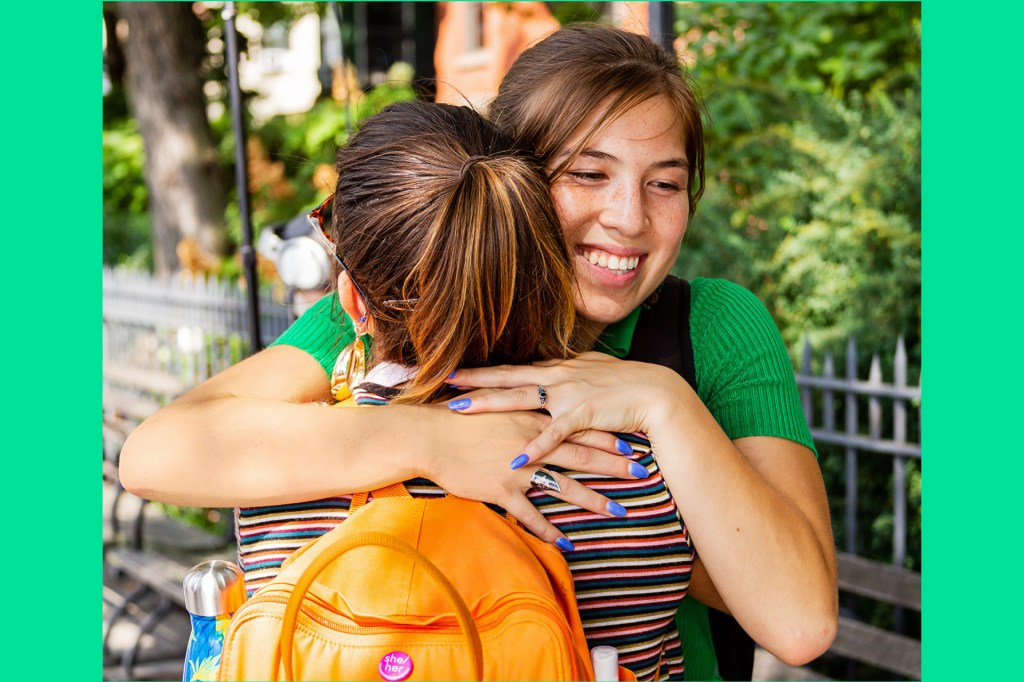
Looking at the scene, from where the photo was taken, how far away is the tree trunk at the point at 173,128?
9.33 m

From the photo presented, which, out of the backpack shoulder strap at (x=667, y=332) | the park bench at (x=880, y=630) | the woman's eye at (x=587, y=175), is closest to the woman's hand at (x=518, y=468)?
the backpack shoulder strap at (x=667, y=332)

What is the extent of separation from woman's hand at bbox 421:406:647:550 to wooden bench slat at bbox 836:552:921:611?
100 inches

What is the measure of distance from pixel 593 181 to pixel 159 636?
13.0 ft

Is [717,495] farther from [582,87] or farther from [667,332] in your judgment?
[582,87]

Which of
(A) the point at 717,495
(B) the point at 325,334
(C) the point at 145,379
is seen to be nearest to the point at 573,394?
(A) the point at 717,495

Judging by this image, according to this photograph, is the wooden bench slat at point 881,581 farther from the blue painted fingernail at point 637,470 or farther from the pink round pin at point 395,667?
the pink round pin at point 395,667

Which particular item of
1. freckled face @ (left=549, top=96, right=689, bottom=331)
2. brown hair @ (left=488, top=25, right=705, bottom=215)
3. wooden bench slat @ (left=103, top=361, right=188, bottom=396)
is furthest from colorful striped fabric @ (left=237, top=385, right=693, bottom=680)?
wooden bench slat @ (left=103, top=361, right=188, bottom=396)

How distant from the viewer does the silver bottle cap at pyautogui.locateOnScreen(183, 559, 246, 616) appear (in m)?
1.44

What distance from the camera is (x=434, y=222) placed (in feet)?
4.37

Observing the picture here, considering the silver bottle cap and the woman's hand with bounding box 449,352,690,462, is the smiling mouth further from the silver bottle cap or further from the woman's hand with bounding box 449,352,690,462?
the silver bottle cap

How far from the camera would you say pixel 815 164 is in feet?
16.6

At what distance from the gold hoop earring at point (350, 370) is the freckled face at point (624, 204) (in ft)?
1.29

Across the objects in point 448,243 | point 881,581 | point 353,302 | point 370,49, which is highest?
point 370,49

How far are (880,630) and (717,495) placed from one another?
8.54ft
